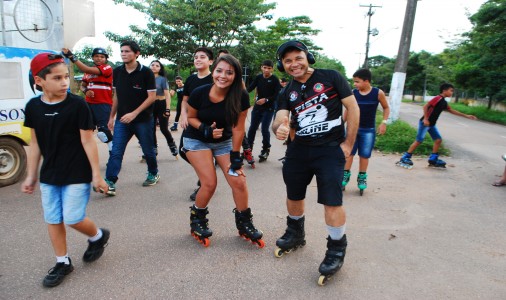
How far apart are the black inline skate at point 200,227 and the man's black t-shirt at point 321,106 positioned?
131cm

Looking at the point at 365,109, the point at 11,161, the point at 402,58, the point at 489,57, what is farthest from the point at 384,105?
the point at 489,57

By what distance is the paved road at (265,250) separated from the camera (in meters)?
2.73

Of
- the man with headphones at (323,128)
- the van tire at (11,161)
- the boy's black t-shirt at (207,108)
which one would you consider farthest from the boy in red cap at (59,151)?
the van tire at (11,161)

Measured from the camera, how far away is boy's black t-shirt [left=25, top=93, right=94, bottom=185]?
261 centimetres

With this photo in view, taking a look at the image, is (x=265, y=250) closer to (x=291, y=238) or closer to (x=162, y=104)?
(x=291, y=238)

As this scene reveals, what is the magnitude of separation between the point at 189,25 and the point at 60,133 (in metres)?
18.0

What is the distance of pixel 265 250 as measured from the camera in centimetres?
338

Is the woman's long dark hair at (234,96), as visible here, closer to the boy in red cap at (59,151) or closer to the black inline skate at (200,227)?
the black inline skate at (200,227)

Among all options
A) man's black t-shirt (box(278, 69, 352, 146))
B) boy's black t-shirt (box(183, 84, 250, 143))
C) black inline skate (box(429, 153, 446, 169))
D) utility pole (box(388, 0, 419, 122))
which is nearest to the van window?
boy's black t-shirt (box(183, 84, 250, 143))

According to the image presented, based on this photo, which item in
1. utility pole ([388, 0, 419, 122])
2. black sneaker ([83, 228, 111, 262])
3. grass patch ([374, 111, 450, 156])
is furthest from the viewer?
utility pole ([388, 0, 419, 122])

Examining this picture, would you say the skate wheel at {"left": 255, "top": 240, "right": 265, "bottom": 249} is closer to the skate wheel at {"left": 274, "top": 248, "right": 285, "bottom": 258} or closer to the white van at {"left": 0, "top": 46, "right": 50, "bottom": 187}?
the skate wheel at {"left": 274, "top": 248, "right": 285, "bottom": 258}

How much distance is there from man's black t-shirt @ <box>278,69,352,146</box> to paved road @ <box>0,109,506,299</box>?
3.94ft

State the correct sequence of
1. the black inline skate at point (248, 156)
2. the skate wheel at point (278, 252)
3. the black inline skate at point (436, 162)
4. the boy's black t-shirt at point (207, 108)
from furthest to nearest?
1. the black inline skate at point (436, 162)
2. the black inline skate at point (248, 156)
3. the boy's black t-shirt at point (207, 108)
4. the skate wheel at point (278, 252)

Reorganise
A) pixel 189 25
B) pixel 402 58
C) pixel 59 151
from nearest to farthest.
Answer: pixel 59 151 → pixel 402 58 → pixel 189 25
